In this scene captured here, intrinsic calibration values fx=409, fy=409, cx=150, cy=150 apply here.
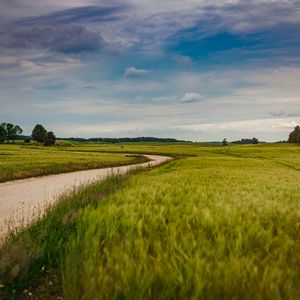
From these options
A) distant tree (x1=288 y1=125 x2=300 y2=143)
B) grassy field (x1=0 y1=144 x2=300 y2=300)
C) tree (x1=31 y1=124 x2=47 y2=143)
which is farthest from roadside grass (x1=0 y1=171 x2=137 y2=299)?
tree (x1=31 y1=124 x2=47 y2=143)

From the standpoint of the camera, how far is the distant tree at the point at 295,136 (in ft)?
570

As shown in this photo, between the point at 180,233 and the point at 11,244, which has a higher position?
the point at 180,233

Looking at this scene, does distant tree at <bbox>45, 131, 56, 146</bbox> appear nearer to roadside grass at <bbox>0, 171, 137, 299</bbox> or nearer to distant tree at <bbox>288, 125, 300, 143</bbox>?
distant tree at <bbox>288, 125, 300, 143</bbox>

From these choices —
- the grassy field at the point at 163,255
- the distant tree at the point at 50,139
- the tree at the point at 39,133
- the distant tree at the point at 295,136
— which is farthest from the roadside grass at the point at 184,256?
the tree at the point at 39,133

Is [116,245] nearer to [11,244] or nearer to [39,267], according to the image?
[39,267]

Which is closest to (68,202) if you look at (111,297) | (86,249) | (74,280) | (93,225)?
(93,225)

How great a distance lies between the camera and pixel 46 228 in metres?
8.61

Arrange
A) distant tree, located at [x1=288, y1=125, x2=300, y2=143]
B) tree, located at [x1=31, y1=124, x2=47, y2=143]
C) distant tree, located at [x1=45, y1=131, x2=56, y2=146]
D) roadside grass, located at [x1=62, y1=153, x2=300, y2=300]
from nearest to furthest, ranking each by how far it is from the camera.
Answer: roadside grass, located at [x1=62, y1=153, x2=300, y2=300], distant tree, located at [x1=45, y1=131, x2=56, y2=146], distant tree, located at [x1=288, y1=125, x2=300, y2=143], tree, located at [x1=31, y1=124, x2=47, y2=143]

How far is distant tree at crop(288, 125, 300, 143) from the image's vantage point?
6837 inches

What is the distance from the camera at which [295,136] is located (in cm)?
17600

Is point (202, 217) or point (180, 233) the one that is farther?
point (202, 217)

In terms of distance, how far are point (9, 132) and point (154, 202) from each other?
189 meters

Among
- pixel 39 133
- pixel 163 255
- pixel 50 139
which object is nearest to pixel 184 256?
pixel 163 255

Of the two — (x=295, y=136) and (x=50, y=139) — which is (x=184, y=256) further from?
(x=295, y=136)
